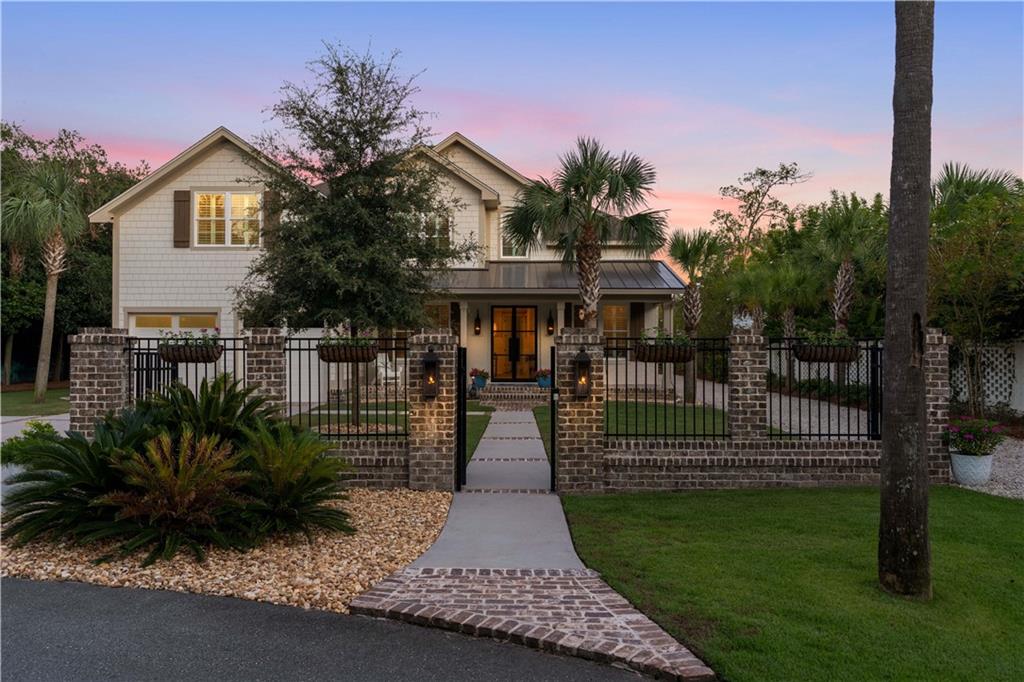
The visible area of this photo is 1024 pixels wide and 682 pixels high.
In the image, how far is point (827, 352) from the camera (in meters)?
8.73

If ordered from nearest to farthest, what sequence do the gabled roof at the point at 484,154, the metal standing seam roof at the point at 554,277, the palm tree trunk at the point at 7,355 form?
the metal standing seam roof at the point at 554,277 → the gabled roof at the point at 484,154 → the palm tree trunk at the point at 7,355

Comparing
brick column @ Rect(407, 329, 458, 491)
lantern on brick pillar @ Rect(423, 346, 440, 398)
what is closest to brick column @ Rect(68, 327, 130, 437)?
brick column @ Rect(407, 329, 458, 491)

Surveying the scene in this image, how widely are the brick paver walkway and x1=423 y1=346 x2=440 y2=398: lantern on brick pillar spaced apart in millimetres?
1442

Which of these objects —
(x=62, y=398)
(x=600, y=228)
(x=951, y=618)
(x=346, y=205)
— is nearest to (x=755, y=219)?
(x=600, y=228)

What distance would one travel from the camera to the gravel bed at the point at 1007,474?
8664mm

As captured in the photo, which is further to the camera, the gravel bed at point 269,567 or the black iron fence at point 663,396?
the black iron fence at point 663,396

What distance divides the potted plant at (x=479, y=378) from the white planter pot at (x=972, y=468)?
13205 mm

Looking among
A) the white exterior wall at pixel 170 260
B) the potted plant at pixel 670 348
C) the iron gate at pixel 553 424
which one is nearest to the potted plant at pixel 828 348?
the potted plant at pixel 670 348

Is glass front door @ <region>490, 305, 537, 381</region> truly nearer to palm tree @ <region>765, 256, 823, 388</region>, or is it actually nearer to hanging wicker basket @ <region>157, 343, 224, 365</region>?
palm tree @ <region>765, 256, 823, 388</region>

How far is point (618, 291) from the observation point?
2008 centimetres

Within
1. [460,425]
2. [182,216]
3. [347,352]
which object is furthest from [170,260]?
[460,425]

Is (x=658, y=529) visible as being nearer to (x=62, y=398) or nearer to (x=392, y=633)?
(x=392, y=633)

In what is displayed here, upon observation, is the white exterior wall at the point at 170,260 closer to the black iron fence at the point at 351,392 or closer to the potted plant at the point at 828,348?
the black iron fence at the point at 351,392

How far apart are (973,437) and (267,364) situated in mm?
9048
